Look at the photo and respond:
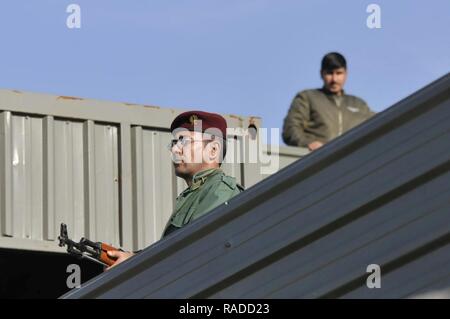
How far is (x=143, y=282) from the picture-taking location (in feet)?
16.1

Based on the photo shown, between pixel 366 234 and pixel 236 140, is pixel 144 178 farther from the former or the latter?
pixel 366 234

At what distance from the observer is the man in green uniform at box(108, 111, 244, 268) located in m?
6.27

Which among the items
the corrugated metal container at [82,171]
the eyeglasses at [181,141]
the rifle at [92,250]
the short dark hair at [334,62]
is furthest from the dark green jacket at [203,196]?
the corrugated metal container at [82,171]

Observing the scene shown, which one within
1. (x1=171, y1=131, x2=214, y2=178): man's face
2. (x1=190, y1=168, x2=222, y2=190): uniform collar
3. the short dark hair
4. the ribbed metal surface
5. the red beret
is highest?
the short dark hair

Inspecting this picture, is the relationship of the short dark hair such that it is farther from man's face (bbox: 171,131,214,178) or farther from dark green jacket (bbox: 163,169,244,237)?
dark green jacket (bbox: 163,169,244,237)

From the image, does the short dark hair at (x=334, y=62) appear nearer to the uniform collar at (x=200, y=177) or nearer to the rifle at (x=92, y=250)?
the rifle at (x=92, y=250)

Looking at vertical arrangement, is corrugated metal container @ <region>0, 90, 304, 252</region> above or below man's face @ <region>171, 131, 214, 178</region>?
above

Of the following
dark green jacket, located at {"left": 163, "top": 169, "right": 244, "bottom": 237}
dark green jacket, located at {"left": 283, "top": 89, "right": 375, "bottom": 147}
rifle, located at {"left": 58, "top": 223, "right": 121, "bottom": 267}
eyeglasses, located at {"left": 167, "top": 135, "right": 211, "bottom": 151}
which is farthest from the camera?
dark green jacket, located at {"left": 283, "top": 89, "right": 375, "bottom": 147}

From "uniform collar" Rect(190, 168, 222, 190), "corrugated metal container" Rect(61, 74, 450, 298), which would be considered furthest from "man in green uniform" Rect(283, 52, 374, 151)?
"corrugated metal container" Rect(61, 74, 450, 298)

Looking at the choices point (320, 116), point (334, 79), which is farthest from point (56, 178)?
point (334, 79)

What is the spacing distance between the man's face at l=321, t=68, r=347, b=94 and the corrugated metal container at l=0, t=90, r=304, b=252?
4.50 ft

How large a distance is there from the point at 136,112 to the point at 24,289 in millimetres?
1585

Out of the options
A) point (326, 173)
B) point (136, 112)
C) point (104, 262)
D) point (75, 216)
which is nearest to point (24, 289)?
point (75, 216)

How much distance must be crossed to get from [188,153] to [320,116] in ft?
12.7
